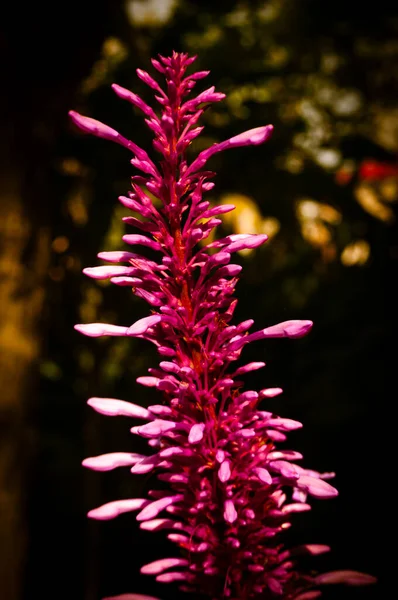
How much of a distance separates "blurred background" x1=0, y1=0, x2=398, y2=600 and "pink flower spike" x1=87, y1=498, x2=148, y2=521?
0.94 m

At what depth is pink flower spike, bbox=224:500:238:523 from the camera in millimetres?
767

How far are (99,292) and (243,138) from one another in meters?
1.63

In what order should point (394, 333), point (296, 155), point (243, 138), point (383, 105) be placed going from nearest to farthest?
1. point (243, 138)
2. point (394, 333)
3. point (296, 155)
4. point (383, 105)

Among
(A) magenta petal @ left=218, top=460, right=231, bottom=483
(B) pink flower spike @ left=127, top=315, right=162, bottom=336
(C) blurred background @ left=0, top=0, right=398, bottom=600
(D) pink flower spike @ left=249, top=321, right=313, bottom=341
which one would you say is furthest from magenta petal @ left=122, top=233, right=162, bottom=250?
(C) blurred background @ left=0, top=0, right=398, bottom=600

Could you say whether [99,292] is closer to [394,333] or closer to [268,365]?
[268,365]

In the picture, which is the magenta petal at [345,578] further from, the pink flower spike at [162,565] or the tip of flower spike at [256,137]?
the tip of flower spike at [256,137]

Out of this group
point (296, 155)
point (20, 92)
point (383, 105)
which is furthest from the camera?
point (383, 105)

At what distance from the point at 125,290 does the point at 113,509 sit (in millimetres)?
1484

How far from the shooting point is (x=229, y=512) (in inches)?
30.5

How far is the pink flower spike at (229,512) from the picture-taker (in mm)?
767

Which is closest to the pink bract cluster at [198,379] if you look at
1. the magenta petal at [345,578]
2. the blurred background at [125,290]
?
the magenta petal at [345,578]

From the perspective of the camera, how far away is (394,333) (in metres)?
2.35

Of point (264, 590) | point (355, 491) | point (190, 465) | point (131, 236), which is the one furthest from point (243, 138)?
point (355, 491)

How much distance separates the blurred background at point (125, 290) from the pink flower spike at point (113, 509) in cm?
94
